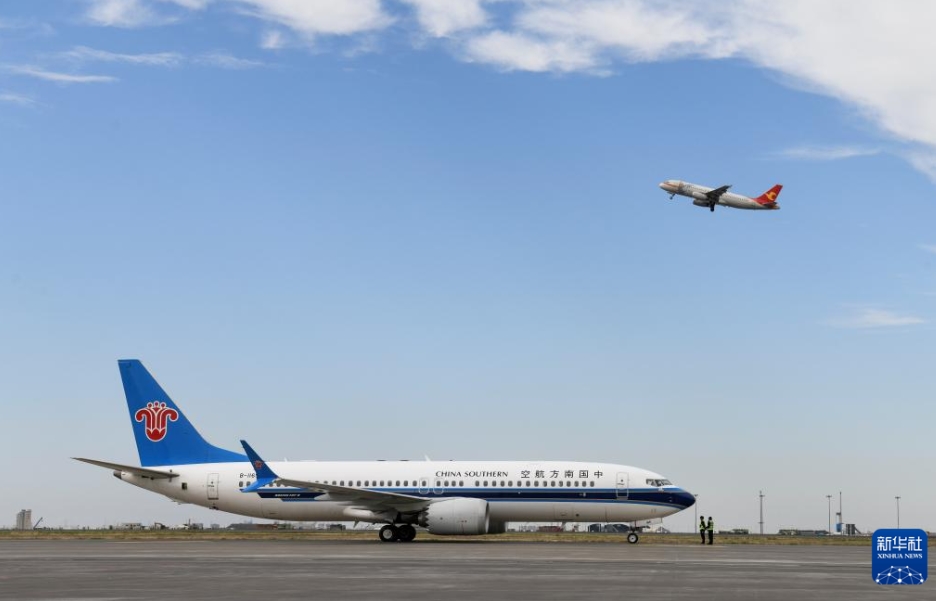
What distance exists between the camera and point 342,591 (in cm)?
2114

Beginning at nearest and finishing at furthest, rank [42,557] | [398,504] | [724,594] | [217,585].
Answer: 1. [724,594]
2. [217,585]
3. [42,557]
4. [398,504]

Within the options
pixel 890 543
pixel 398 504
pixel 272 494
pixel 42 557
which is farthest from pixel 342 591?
pixel 272 494

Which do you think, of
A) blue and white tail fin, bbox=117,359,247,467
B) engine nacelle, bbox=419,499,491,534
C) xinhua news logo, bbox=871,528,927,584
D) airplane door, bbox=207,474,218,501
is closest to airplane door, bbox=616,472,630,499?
engine nacelle, bbox=419,499,491,534

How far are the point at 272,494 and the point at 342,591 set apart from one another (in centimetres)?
2894

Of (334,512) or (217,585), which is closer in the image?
(217,585)

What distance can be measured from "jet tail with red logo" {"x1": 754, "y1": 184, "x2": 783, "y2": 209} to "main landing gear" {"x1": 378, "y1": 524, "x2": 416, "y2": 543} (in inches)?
1653

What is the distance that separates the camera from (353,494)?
4559 centimetres

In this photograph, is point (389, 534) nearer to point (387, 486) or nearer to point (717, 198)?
point (387, 486)

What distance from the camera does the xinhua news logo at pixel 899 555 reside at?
13.0 metres

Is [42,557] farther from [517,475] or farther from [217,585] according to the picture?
[517,475]

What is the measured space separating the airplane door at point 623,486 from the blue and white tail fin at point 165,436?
60.4ft

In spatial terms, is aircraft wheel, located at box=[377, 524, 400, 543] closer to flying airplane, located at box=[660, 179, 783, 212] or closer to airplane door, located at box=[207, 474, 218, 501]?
airplane door, located at box=[207, 474, 218, 501]

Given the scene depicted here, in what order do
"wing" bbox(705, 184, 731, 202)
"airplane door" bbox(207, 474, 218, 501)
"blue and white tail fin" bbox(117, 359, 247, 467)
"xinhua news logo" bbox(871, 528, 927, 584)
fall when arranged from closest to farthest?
Result: "xinhua news logo" bbox(871, 528, 927, 584)
"airplane door" bbox(207, 474, 218, 501)
"blue and white tail fin" bbox(117, 359, 247, 467)
"wing" bbox(705, 184, 731, 202)

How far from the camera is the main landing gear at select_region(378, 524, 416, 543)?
4644 cm
